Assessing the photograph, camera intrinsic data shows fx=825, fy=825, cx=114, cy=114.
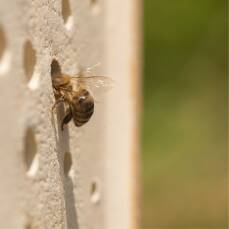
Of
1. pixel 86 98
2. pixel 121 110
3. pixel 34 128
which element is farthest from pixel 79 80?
pixel 121 110

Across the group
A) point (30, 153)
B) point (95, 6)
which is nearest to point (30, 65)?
point (30, 153)

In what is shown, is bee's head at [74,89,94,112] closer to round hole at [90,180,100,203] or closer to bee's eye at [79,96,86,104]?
bee's eye at [79,96,86,104]

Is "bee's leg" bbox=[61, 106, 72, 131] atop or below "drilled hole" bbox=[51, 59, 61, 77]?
below

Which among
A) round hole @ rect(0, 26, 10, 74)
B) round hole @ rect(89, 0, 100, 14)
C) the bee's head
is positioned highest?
round hole @ rect(89, 0, 100, 14)

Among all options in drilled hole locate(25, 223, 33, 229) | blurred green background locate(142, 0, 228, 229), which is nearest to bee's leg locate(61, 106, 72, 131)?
drilled hole locate(25, 223, 33, 229)

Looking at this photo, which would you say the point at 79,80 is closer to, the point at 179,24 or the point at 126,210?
the point at 126,210

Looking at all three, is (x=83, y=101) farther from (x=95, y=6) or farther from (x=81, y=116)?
(x=95, y=6)

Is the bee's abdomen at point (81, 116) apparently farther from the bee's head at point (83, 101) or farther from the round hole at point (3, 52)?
the round hole at point (3, 52)
